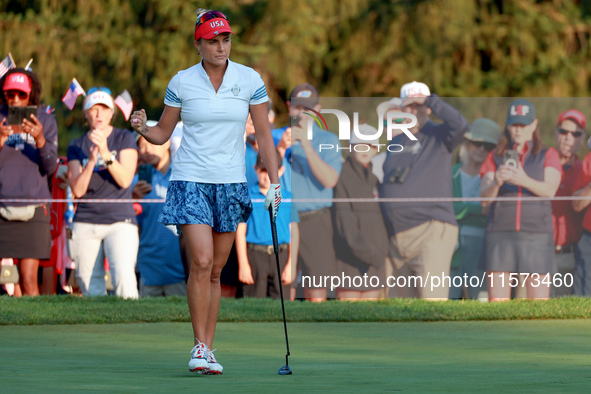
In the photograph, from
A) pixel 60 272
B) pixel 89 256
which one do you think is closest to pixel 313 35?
pixel 60 272

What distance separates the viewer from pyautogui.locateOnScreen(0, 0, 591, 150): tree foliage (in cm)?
2566

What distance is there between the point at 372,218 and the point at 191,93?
5.10m

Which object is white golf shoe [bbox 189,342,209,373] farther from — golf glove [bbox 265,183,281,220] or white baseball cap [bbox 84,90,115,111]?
white baseball cap [bbox 84,90,115,111]

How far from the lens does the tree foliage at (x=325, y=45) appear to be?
2566 centimetres

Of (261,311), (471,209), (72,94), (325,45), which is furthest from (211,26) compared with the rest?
(325,45)

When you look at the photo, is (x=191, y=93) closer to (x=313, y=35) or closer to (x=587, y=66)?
(x=313, y=35)

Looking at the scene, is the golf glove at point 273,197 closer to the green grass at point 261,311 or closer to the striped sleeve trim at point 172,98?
the striped sleeve trim at point 172,98

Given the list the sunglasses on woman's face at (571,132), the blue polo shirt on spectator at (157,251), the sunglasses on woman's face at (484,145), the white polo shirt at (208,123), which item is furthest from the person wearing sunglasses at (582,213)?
the white polo shirt at (208,123)

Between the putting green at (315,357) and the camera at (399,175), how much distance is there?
2337mm

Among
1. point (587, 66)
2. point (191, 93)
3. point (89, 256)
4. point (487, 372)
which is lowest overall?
point (487, 372)

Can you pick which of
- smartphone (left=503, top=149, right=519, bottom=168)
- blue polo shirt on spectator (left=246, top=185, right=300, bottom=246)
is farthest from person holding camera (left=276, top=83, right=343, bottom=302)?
smartphone (left=503, top=149, right=519, bottom=168)

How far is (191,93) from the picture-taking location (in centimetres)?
641

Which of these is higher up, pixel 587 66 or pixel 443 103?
pixel 587 66

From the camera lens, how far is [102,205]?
1098 cm
